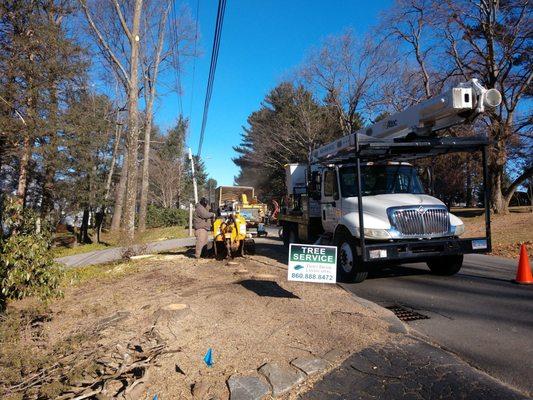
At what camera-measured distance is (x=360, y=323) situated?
5.50 m

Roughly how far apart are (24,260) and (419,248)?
6746 millimetres

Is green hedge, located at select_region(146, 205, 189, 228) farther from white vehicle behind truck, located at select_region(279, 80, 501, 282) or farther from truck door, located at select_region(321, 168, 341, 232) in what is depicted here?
white vehicle behind truck, located at select_region(279, 80, 501, 282)

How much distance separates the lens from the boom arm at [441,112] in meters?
Result: 7.41

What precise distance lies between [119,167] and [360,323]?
1509 inches

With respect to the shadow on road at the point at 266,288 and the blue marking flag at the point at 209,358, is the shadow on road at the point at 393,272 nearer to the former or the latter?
the shadow on road at the point at 266,288

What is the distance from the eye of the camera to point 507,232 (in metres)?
16.2

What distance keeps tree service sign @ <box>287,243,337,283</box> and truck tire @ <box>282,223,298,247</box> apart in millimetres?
6528

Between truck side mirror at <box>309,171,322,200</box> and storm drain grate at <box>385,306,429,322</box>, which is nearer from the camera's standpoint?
storm drain grate at <box>385,306,429,322</box>

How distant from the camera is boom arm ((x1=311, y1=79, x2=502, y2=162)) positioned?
7.41m

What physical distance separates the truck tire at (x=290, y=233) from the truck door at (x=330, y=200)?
2.56m

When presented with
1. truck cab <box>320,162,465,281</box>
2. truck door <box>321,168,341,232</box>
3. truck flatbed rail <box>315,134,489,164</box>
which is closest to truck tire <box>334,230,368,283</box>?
truck cab <box>320,162,465,281</box>

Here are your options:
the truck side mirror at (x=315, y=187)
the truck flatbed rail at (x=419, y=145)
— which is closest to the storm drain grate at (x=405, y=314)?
the truck flatbed rail at (x=419, y=145)

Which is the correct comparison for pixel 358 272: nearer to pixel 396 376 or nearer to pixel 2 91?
pixel 396 376

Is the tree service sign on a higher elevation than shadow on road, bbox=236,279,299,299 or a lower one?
higher
